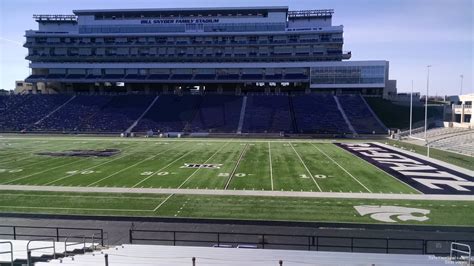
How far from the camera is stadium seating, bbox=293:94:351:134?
61.3 m

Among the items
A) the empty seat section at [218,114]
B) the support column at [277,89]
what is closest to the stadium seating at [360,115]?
the support column at [277,89]

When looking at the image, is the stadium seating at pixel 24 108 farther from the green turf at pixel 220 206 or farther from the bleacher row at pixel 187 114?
the green turf at pixel 220 206

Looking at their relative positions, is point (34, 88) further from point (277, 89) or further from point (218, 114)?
point (277, 89)

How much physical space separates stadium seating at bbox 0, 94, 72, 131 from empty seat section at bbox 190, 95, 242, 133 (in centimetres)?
2885

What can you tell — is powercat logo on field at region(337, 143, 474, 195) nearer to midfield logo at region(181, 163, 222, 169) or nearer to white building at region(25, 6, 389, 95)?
midfield logo at region(181, 163, 222, 169)

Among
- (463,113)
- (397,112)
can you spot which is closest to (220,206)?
(463,113)

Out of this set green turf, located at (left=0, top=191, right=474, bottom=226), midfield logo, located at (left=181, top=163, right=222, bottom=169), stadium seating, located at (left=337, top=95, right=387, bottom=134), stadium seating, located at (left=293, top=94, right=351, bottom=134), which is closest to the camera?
green turf, located at (left=0, top=191, right=474, bottom=226)

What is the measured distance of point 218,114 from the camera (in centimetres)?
6812

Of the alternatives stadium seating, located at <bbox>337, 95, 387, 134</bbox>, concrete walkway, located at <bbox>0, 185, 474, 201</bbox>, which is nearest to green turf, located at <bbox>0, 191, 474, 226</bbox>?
concrete walkway, located at <bbox>0, 185, 474, 201</bbox>

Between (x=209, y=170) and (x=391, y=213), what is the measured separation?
14.2m

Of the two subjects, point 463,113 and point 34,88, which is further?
point 34,88

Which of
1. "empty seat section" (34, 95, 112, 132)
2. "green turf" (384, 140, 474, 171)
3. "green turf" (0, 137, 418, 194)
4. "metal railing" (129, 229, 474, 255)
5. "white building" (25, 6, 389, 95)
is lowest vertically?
"metal railing" (129, 229, 474, 255)

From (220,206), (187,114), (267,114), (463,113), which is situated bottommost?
(220,206)

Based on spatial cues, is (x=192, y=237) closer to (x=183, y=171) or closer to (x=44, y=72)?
(x=183, y=171)
